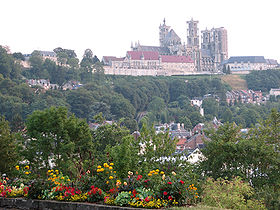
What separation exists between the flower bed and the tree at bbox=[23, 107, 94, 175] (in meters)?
7.28

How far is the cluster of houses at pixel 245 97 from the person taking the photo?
167 metres

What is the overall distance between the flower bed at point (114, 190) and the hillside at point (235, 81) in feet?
553

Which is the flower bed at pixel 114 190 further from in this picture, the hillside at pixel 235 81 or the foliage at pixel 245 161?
the hillside at pixel 235 81

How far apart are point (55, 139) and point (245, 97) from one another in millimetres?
152381

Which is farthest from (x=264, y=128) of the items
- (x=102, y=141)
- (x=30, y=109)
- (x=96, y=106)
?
(x=96, y=106)

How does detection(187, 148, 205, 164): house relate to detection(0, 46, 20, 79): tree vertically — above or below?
below

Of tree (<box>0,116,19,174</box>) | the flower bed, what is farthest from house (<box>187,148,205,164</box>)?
the flower bed

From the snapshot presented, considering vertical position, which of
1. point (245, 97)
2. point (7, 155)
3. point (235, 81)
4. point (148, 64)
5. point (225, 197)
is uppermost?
point (148, 64)

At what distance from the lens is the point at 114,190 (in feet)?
43.2

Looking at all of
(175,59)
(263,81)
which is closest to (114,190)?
(175,59)

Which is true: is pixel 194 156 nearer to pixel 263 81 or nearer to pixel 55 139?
pixel 55 139

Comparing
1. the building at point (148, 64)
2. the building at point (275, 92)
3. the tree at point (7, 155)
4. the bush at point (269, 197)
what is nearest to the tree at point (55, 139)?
the tree at point (7, 155)

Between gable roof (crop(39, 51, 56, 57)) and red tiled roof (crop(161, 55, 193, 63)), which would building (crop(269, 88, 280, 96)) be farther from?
gable roof (crop(39, 51, 56, 57))

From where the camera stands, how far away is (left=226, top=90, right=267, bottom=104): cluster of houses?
547 feet
